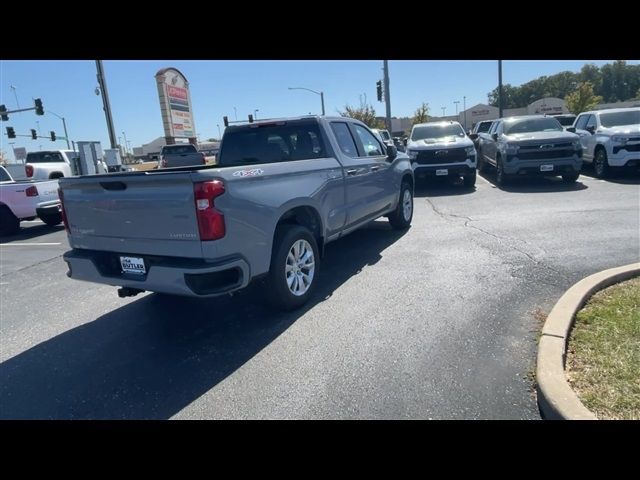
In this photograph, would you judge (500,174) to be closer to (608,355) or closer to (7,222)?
(608,355)

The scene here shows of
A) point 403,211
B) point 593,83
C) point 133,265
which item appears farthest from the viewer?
point 593,83

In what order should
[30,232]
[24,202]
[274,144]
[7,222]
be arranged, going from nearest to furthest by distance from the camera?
1. [274,144]
2. [24,202]
3. [7,222]
4. [30,232]

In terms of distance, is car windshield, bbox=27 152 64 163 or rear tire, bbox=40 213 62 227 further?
car windshield, bbox=27 152 64 163

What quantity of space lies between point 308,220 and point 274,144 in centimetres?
124

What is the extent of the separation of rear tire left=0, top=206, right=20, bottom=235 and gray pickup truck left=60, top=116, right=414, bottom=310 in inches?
296

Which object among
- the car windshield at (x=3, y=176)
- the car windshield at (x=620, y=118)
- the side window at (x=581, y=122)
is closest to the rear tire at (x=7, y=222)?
the car windshield at (x=3, y=176)

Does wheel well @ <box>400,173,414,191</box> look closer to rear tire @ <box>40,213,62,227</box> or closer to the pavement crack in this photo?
the pavement crack

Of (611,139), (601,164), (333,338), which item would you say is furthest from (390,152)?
(601,164)

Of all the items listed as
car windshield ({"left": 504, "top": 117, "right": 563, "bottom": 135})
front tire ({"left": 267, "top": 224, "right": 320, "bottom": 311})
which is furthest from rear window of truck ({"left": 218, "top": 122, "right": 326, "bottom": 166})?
car windshield ({"left": 504, "top": 117, "right": 563, "bottom": 135})

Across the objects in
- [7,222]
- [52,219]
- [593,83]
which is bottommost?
[52,219]

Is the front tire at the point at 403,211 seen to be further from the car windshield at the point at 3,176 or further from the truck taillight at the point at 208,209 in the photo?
the car windshield at the point at 3,176

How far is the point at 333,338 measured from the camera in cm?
376

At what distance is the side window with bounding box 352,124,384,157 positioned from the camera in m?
6.26
